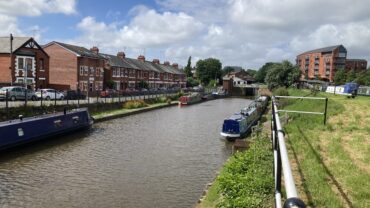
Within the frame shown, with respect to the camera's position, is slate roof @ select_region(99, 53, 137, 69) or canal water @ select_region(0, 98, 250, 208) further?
slate roof @ select_region(99, 53, 137, 69)

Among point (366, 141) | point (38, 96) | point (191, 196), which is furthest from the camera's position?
point (38, 96)

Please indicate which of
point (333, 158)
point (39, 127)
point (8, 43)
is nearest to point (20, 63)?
point (8, 43)

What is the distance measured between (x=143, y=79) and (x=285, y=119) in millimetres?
66087

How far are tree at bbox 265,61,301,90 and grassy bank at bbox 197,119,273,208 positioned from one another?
68.3 meters

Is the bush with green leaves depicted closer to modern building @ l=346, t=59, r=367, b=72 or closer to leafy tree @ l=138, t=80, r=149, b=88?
leafy tree @ l=138, t=80, r=149, b=88

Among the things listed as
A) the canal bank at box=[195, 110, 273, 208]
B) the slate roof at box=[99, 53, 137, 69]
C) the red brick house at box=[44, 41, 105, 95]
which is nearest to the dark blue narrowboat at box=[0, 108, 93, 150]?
the canal bank at box=[195, 110, 273, 208]

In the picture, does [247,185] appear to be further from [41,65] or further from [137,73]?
[137,73]

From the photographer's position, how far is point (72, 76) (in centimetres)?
5553

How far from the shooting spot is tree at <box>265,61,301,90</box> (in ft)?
255

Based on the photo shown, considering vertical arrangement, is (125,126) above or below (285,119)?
below

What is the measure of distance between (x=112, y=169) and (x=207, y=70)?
13067cm

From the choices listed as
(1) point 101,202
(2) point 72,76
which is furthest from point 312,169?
(2) point 72,76

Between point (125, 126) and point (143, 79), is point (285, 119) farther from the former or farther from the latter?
point (143, 79)

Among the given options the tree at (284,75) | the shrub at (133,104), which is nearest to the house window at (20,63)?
the shrub at (133,104)
